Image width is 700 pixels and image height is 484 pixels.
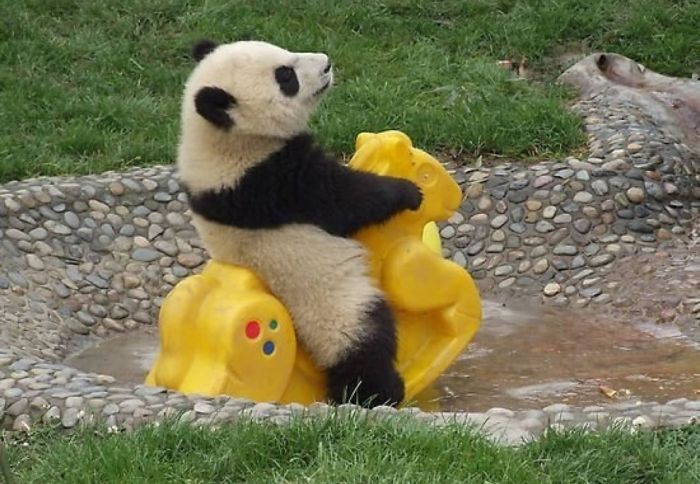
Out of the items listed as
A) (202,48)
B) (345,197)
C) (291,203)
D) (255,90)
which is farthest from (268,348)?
(202,48)

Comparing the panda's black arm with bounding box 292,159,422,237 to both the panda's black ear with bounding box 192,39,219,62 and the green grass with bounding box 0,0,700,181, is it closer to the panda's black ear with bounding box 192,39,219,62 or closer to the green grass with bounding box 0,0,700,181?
the panda's black ear with bounding box 192,39,219,62

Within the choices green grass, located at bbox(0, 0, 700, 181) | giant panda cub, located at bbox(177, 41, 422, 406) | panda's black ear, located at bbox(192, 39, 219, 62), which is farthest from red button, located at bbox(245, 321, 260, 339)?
green grass, located at bbox(0, 0, 700, 181)

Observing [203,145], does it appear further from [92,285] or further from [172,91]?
[172,91]

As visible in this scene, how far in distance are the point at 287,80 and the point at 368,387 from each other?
118 centimetres

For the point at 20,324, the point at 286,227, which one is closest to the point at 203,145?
the point at 286,227

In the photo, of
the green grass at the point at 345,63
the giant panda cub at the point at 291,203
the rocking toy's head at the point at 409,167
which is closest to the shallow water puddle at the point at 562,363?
the giant panda cub at the point at 291,203

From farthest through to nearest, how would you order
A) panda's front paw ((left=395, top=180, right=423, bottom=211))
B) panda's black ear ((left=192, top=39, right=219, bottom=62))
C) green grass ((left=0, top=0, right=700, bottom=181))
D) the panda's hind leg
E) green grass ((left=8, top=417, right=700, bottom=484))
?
green grass ((left=0, top=0, right=700, bottom=181)) < panda's black ear ((left=192, top=39, right=219, bottom=62)) < panda's front paw ((left=395, top=180, right=423, bottom=211)) < the panda's hind leg < green grass ((left=8, top=417, right=700, bottom=484))

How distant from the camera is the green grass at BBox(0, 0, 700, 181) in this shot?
7.92m

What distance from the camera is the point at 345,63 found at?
9344 millimetres

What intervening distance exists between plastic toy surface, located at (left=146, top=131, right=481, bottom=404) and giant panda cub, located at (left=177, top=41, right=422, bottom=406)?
0.12 metres

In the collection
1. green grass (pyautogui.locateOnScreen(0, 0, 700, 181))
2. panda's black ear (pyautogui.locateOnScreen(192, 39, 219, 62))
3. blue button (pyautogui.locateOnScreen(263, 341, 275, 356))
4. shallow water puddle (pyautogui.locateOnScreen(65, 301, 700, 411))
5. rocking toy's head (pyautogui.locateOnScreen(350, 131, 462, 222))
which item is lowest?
green grass (pyautogui.locateOnScreen(0, 0, 700, 181))

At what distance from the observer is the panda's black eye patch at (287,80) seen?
5.11 metres

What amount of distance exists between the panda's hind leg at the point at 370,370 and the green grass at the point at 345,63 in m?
2.87

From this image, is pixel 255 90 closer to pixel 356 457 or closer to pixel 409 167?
pixel 409 167
